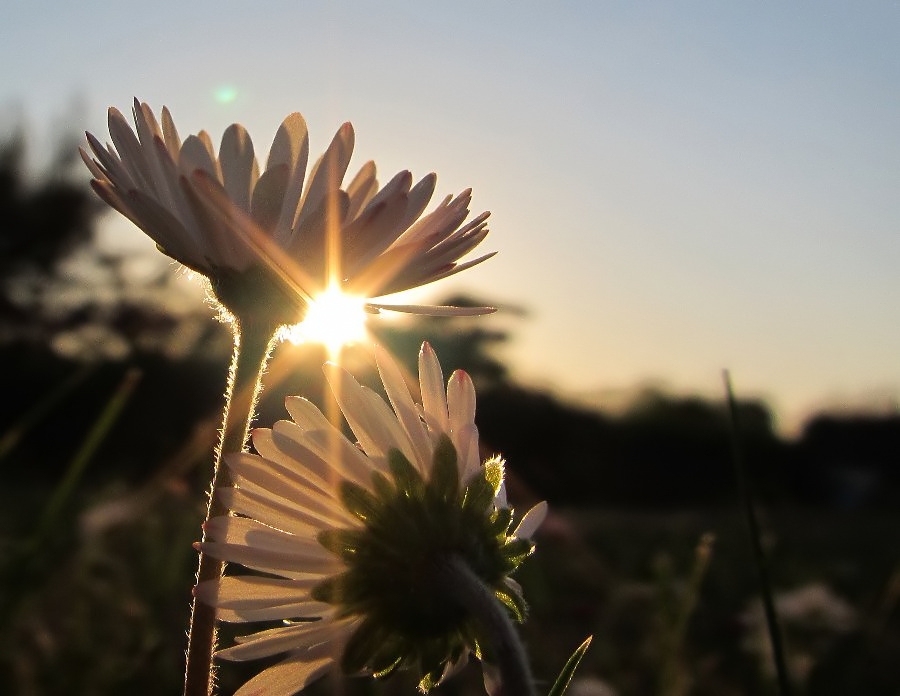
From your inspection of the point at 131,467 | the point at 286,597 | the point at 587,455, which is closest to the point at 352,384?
the point at 286,597

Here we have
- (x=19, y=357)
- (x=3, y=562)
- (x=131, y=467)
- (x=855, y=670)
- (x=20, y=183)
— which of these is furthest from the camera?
(x=20, y=183)

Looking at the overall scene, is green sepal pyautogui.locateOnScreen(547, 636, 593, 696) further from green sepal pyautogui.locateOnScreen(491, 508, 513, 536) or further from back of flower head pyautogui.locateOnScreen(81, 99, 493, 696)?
back of flower head pyautogui.locateOnScreen(81, 99, 493, 696)

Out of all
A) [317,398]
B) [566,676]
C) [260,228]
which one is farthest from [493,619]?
[317,398]

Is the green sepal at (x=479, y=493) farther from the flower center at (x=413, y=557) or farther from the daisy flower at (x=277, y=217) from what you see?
the daisy flower at (x=277, y=217)

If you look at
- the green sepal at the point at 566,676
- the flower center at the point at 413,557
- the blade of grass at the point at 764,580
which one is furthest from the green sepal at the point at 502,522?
the blade of grass at the point at 764,580

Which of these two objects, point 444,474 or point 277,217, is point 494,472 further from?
point 277,217

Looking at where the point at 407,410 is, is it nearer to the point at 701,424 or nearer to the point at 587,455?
the point at 587,455

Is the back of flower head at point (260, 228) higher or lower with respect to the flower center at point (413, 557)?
higher
